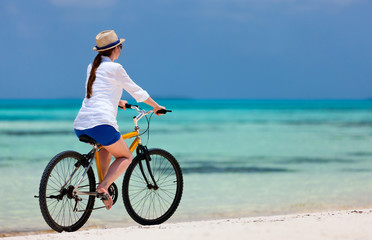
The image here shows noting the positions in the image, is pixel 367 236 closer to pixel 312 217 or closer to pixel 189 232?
pixel 312 217

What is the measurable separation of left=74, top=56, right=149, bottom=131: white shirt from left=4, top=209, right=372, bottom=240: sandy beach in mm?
830

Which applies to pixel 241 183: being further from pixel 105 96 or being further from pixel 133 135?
pixel 105 96

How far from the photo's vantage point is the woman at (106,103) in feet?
15.5

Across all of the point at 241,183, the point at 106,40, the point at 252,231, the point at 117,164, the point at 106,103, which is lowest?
the point at 241,183

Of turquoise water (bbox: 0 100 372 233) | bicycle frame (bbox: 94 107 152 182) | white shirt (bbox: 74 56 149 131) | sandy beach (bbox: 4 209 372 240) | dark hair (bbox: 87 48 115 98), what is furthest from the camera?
turquoise water (bbox: 0 100 372 233)

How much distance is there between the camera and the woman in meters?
4.72

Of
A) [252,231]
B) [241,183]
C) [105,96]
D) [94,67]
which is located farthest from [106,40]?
[241,183]

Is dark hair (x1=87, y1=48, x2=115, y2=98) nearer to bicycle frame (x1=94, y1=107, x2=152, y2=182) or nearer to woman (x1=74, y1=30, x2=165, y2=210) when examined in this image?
woman (x1=74, y1=30, x2=165, y2=210)

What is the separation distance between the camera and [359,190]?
8914mm

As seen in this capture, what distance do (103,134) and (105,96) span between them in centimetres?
30

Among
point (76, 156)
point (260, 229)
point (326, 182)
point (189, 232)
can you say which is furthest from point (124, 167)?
point (326, 182)

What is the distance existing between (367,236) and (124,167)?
6.37ft

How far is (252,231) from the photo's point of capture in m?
4.59

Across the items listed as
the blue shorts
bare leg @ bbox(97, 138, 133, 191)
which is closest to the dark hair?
the blue shorts
